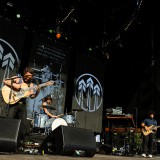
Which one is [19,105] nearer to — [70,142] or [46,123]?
[70,142]

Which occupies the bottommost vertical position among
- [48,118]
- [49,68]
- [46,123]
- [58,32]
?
[46,123]

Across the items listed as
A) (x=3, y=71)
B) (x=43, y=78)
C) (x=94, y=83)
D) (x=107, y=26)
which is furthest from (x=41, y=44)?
(x=107, y=26)

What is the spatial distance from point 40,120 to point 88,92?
2.58 metres

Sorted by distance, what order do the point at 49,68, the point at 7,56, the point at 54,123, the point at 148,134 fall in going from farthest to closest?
the point at 49,68, the point at 148,134, the point at 7,56, the point at 54,123

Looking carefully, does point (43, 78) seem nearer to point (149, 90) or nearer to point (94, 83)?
point (94, 83)

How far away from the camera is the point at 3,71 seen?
6453 mm

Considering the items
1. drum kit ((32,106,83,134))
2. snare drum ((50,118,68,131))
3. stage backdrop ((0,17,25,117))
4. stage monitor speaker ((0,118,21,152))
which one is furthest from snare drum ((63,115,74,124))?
stage monitor speaker ((0,118,21,152))

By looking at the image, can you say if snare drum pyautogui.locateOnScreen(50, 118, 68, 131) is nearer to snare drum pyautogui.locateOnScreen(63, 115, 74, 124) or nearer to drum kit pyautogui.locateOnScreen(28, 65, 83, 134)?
drum kit pyautogui.locateOnScreen(28, 65, 83, 134)

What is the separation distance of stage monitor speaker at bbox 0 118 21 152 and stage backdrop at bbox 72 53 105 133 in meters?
4.67

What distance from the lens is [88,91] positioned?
8328mm

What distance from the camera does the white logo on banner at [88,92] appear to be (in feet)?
26.5

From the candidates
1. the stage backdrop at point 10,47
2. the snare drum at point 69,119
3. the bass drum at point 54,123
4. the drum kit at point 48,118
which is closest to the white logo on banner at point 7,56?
the stage backdrop at point 10,47

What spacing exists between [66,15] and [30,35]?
146 centimetres

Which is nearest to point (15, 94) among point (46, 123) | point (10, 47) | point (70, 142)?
point (70, 142)
